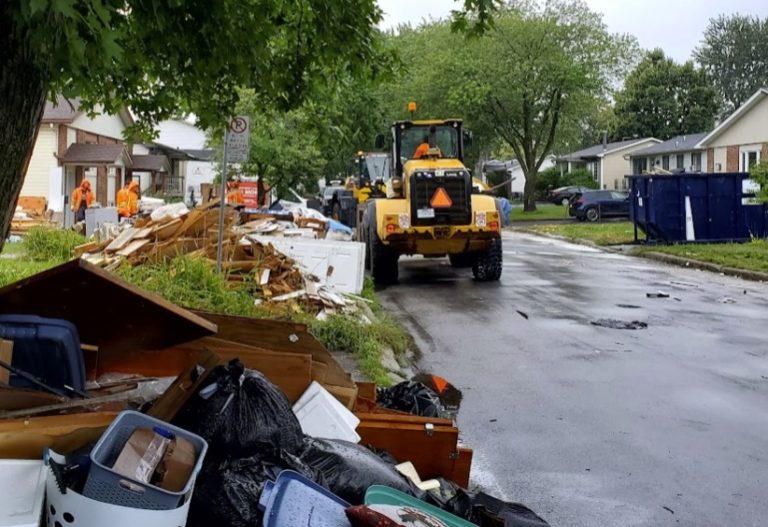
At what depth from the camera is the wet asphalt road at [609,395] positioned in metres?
5.39

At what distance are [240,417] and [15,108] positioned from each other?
166cm

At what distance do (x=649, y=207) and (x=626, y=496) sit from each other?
1982 centimetres

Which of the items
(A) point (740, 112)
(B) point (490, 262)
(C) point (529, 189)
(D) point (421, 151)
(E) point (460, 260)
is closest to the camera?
(B) point (490, 262)

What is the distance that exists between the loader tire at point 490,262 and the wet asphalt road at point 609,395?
2.61 ft

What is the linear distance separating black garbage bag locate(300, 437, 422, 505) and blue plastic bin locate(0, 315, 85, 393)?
1170 millimetres

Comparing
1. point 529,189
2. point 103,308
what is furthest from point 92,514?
point 529,189

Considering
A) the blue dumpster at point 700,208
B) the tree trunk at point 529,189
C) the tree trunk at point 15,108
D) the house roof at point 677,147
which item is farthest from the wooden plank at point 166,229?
the house roof at point 677,147

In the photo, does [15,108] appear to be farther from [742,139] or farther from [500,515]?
[742,139]

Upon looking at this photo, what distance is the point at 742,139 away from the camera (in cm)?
4284

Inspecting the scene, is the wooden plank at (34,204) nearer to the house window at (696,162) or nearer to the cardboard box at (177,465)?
the cardboard box at (177,465)

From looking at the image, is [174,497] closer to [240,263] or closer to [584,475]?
[584,475]

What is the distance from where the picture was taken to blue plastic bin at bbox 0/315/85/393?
13.5 feet

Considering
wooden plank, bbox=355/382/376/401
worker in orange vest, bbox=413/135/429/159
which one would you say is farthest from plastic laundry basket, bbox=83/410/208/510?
worker in orange vest, bbox=413/135/429/159

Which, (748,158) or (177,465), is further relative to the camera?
(748,158)
